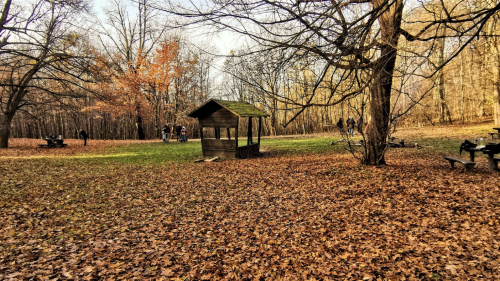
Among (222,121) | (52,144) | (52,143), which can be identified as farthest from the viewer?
(52,143)

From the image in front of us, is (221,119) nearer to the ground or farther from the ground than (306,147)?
farther from the ground

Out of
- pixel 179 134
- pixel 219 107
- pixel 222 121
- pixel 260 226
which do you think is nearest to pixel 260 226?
pixel 260 226

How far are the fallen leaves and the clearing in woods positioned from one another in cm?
2

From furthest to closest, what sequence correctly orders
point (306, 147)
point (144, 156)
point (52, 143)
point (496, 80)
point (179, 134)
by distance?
point (179, 134) → point (496, 80) → point (52, 143) → point (306, 147) → point (144, 156)

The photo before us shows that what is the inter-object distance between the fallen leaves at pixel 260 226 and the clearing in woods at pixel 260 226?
0.02 m

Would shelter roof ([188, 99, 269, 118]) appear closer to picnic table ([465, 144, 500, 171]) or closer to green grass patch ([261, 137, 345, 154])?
green grass patch ([261, 137, 345, 154])

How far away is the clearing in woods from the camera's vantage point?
12.0 feet

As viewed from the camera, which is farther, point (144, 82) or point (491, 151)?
point (144, 82)

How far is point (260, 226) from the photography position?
17.3 feet

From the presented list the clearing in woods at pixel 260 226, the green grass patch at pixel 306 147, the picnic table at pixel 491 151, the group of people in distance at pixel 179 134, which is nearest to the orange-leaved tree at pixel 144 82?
the group of people in distance at pixel 179 134

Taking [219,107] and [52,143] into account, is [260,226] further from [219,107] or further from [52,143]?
[52,143]

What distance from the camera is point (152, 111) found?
92.1 feet

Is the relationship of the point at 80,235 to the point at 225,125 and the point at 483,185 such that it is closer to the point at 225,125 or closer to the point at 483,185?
the point at 483,185

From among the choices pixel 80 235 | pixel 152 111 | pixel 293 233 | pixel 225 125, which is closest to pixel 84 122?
pixel 152 111
